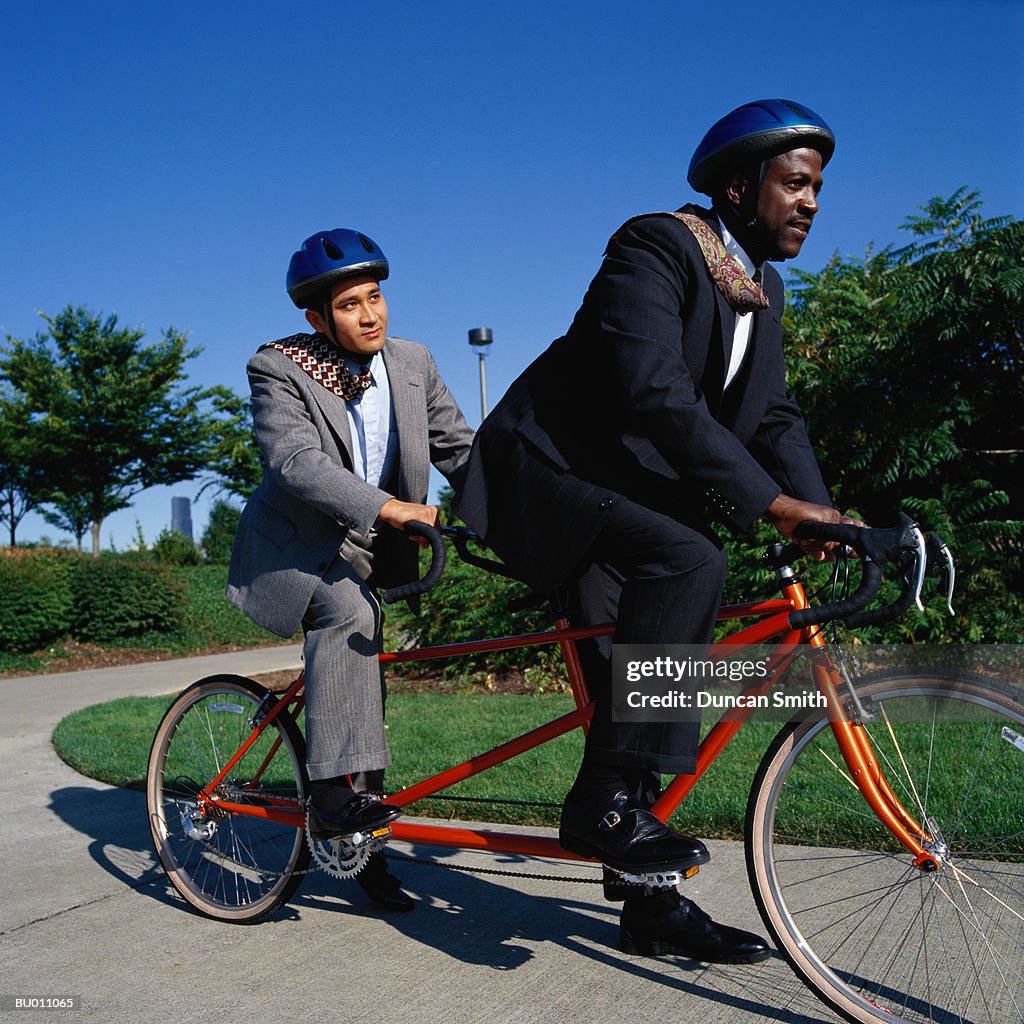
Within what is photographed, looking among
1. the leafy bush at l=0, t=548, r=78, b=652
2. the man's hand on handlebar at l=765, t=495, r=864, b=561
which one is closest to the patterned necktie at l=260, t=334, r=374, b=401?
the man's hand on handlebar at l=765, t=495, r=864, b=561

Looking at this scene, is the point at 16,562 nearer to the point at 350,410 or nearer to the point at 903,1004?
the point at 350,410

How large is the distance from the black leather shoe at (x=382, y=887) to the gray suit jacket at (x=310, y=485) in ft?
3.03

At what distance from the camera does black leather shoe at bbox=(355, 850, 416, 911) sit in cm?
359

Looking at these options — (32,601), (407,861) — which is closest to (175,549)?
(32,601)

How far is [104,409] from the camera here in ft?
89.9

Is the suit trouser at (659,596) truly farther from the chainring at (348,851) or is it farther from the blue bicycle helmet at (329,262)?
the blue bicycle helmet at (329,262)

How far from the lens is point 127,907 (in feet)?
12.1

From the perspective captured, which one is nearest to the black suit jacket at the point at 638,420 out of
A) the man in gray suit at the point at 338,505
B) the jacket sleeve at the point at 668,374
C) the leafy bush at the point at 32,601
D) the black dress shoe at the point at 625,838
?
the jacket sleeve at the point at 668,374

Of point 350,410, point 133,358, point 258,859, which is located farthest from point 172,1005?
point 133,358

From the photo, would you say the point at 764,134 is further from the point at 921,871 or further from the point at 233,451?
the point at 233,451

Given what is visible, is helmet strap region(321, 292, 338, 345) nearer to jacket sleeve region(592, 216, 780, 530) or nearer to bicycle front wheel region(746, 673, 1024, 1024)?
jacket sleeve region(592, 216, 780, 530)

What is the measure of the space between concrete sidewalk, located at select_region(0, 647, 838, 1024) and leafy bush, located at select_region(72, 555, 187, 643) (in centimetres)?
1065

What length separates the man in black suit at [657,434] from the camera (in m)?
2.55

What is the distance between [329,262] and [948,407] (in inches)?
203
